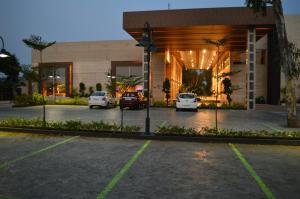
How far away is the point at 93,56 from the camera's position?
50.3 meters

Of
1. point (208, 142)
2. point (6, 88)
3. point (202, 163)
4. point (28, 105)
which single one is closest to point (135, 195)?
point (202, 163)

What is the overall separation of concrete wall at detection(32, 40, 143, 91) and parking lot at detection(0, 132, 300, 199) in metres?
40.1

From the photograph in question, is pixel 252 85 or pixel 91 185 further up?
pixel 252 85

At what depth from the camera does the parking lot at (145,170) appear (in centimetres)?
519

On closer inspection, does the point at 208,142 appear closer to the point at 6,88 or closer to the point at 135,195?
the point at 135,195

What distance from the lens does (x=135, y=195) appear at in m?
5.03

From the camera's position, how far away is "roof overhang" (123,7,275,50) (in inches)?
1008

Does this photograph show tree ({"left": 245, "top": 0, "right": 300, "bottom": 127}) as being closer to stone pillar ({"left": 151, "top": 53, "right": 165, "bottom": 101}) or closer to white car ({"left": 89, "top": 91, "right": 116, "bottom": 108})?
white car ({"left": 89, "top": 91, "right": 116, "bottom": 108})

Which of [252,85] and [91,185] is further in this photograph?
[252,85]

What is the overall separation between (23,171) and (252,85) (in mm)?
23691

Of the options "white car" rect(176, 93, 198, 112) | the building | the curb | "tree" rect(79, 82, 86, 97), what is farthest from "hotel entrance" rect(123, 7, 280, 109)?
"tree" rect(79, 82, 86, 97)

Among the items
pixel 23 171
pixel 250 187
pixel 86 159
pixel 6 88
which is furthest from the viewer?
pixel 6 88

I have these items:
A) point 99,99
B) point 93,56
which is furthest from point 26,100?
point 93,56

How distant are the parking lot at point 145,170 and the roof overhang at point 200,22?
18.1 m
